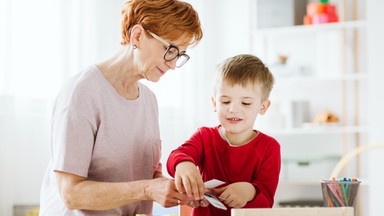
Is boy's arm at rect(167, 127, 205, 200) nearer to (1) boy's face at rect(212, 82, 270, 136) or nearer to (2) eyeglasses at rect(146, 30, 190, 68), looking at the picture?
(1) boy's face at rect(212, 82, 270, 136)

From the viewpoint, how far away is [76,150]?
167 cm

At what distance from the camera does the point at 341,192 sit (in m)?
1.50

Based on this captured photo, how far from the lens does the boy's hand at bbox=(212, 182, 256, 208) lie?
1583 mm

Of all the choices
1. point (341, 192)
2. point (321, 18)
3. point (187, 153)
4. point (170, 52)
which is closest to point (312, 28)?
point (321, 18)

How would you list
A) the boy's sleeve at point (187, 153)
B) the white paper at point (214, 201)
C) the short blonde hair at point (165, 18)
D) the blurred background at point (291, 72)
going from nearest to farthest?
1. the white paper at point (214, 201)
2. the boy's sleeve at point (187, 153)
3. the short blonde hair at point (165, 18)
4. the blurred background at point (291, 72)

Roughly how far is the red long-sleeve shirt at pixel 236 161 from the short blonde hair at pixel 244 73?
14 cm

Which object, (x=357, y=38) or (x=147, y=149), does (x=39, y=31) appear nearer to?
(x=147, y=149)

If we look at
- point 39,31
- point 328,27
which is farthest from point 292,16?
point 39,31

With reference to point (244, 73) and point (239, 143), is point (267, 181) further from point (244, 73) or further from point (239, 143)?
point (244, 73)

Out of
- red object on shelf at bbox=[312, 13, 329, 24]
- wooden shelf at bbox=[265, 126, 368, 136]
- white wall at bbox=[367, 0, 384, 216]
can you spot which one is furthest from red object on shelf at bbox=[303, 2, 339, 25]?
wooden shelf at bbox=[265, 126, 368, 136]

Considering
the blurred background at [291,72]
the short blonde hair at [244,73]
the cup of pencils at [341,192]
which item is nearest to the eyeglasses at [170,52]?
the short blonde hair at [244,73]

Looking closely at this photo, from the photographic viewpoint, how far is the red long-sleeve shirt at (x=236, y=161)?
1698mm

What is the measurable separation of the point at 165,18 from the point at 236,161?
45 cm

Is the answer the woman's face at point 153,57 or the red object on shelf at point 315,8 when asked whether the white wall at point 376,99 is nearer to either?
the red object on shelf at point 315,8
